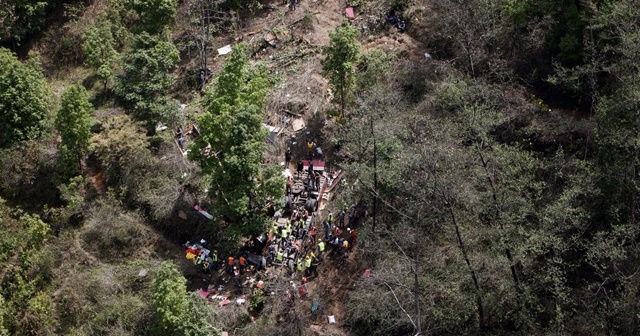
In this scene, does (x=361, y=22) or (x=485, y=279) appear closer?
(x=485, y=279)

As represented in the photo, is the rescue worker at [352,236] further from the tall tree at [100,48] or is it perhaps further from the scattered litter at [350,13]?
the tall tree at [100,48]

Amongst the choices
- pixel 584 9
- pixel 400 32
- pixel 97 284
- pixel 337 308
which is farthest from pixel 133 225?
pixel 584 9

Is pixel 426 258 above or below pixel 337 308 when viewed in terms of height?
above

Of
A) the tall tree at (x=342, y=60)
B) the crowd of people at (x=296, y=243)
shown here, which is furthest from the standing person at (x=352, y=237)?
the tall tree at (x=342, y=60)

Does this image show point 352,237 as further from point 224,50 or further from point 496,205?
point 224,50

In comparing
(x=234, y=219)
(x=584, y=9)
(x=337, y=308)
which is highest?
(x=584, y=9)

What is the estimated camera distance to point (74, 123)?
51625 millimetres

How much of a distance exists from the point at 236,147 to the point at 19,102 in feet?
55.0

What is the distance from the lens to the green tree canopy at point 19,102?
53.8m

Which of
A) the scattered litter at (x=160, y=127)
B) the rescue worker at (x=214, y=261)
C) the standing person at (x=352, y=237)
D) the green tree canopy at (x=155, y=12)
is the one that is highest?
the green tree canopy at (x=155, y=12)

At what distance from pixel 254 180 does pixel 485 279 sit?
13864mm

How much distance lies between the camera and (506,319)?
4228 centimetres

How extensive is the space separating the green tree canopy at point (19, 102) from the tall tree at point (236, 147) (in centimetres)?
1295

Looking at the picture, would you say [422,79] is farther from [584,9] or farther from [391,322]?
[391,322]
